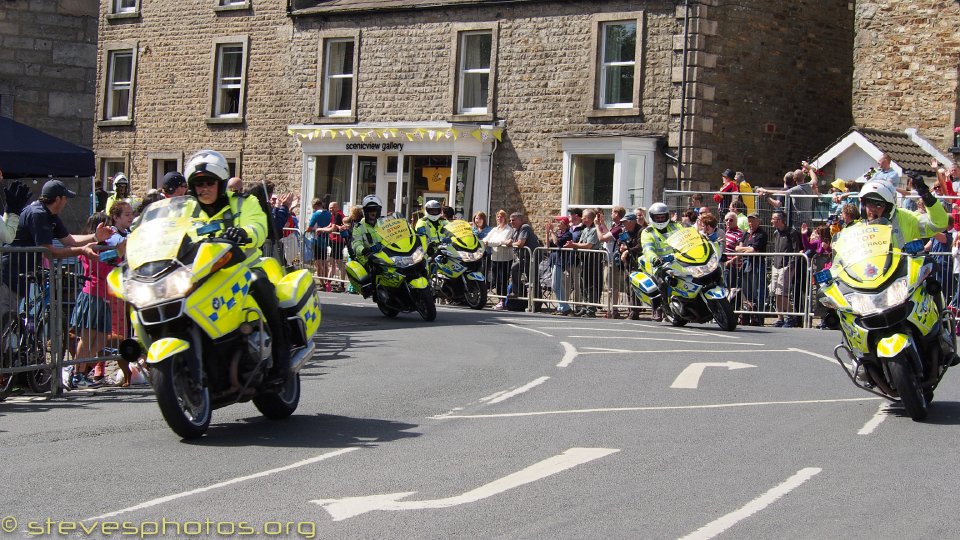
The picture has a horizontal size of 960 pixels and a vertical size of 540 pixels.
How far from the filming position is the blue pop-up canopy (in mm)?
17156

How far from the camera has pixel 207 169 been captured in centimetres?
981

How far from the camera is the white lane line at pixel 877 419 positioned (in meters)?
10.3

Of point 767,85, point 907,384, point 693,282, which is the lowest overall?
point 907,384

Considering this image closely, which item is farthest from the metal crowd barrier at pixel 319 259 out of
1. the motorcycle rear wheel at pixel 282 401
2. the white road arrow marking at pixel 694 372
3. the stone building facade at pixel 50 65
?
the motorcycle rear wheel at pixel 282 401

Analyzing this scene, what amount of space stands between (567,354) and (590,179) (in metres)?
17.5

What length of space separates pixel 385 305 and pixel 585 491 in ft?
44.8

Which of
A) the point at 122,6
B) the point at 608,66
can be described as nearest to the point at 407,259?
the point at 608,66

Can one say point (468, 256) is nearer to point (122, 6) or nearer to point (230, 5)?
point (230, 5)

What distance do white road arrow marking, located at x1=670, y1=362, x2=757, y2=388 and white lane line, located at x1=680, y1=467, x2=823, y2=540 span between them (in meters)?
4.45

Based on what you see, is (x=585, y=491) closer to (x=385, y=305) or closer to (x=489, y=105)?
(x=385, y=305)

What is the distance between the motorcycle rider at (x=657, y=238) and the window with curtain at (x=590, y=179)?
40.5ft

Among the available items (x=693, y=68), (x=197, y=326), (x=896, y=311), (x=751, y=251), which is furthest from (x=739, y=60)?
(x=197, y=326)

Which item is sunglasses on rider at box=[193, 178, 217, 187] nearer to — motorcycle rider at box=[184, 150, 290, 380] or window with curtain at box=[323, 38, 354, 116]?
motorcycle rider at box=[184, 150, 290, 380]

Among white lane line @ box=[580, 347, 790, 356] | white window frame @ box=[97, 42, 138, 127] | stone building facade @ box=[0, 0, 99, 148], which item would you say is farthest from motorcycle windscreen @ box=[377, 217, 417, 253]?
white window frame @ box=[97, 42, 138, 127]
